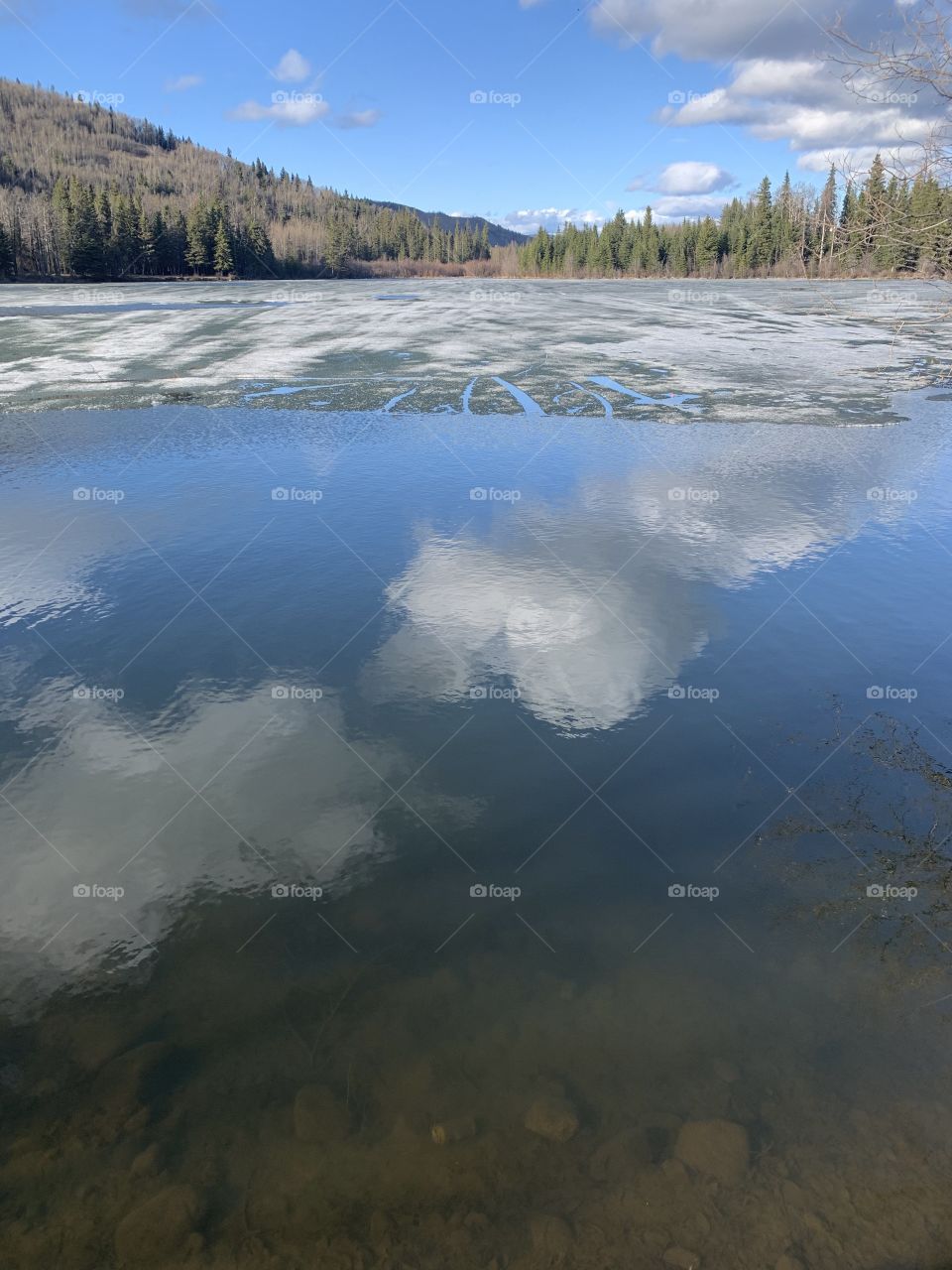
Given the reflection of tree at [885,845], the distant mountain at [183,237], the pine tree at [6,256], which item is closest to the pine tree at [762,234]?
the distant mountain at [183,237]

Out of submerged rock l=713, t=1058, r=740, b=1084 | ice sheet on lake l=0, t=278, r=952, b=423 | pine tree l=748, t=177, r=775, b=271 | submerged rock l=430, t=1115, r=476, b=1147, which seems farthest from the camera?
pine tree l=748, t=177, r=775, b=271

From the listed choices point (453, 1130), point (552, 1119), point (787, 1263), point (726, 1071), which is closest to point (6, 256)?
point (453, 1130)

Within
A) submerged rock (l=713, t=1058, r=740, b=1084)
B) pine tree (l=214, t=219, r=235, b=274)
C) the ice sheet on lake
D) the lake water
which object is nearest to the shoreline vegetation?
pine tree (l=214, t=219, r=235, b=274)

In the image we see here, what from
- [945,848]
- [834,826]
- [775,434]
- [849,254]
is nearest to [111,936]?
[834,826]

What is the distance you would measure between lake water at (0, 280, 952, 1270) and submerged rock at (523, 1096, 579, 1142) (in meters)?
0.03

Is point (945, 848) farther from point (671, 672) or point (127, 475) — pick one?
point (127, 475)

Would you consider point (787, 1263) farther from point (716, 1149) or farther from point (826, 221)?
point (826, 221)

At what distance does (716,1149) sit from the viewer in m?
5.04

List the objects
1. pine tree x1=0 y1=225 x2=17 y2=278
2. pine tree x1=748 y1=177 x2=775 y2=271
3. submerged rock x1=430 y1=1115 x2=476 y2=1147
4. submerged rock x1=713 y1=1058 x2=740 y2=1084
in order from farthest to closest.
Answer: pine tree x1=748 y1=177 x2=775 y2=271, pine tree x1=0 y1=225 x2=17 y2=278, submerged rock x1=713 y1=1058 x2=740 y2=1084, submerged rock x1=430 y1=1115 x2=476 y2=1147

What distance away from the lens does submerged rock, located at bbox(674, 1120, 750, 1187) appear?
16.1 feet

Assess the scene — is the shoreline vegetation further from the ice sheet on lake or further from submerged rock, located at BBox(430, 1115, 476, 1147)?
submerged rock, located at BBox(430, 1115, 476, 1147)

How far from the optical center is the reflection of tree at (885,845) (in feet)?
22.2

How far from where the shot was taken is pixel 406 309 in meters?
52.7

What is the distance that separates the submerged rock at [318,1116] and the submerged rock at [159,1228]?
72 cm
